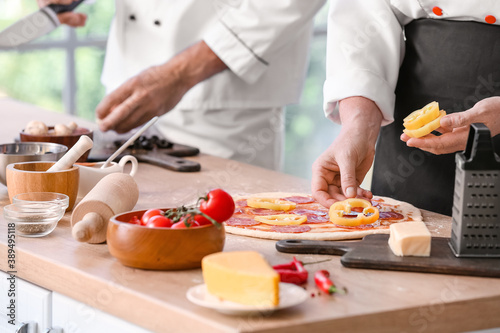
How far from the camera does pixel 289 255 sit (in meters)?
1.21

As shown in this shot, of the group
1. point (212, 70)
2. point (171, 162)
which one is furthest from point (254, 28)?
point (171, 162)

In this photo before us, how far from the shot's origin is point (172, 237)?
107 cm

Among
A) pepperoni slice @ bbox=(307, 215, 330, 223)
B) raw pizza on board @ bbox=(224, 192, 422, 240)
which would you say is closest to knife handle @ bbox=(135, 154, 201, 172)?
raw pizza on board @ bbox=(224, 192, 422, 240)

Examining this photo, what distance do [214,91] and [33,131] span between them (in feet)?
2.57

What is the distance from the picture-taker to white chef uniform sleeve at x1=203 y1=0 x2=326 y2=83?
227 centimetres

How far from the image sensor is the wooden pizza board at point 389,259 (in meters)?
1.11

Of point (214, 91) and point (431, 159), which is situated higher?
point (214, 91)

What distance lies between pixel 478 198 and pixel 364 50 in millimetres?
706

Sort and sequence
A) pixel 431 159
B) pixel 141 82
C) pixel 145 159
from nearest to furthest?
pixel 431 159, pixel 145 159, pixel 141 82

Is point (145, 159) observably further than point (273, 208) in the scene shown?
Yes

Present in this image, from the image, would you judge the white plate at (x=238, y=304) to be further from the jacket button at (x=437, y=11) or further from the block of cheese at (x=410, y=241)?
the jacket button at (x=437, y=11)

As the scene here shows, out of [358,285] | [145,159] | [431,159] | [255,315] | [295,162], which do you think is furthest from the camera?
[295,162]

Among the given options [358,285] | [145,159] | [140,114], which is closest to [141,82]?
[140,114]

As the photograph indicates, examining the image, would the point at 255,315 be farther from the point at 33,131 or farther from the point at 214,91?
the point at 214,91
